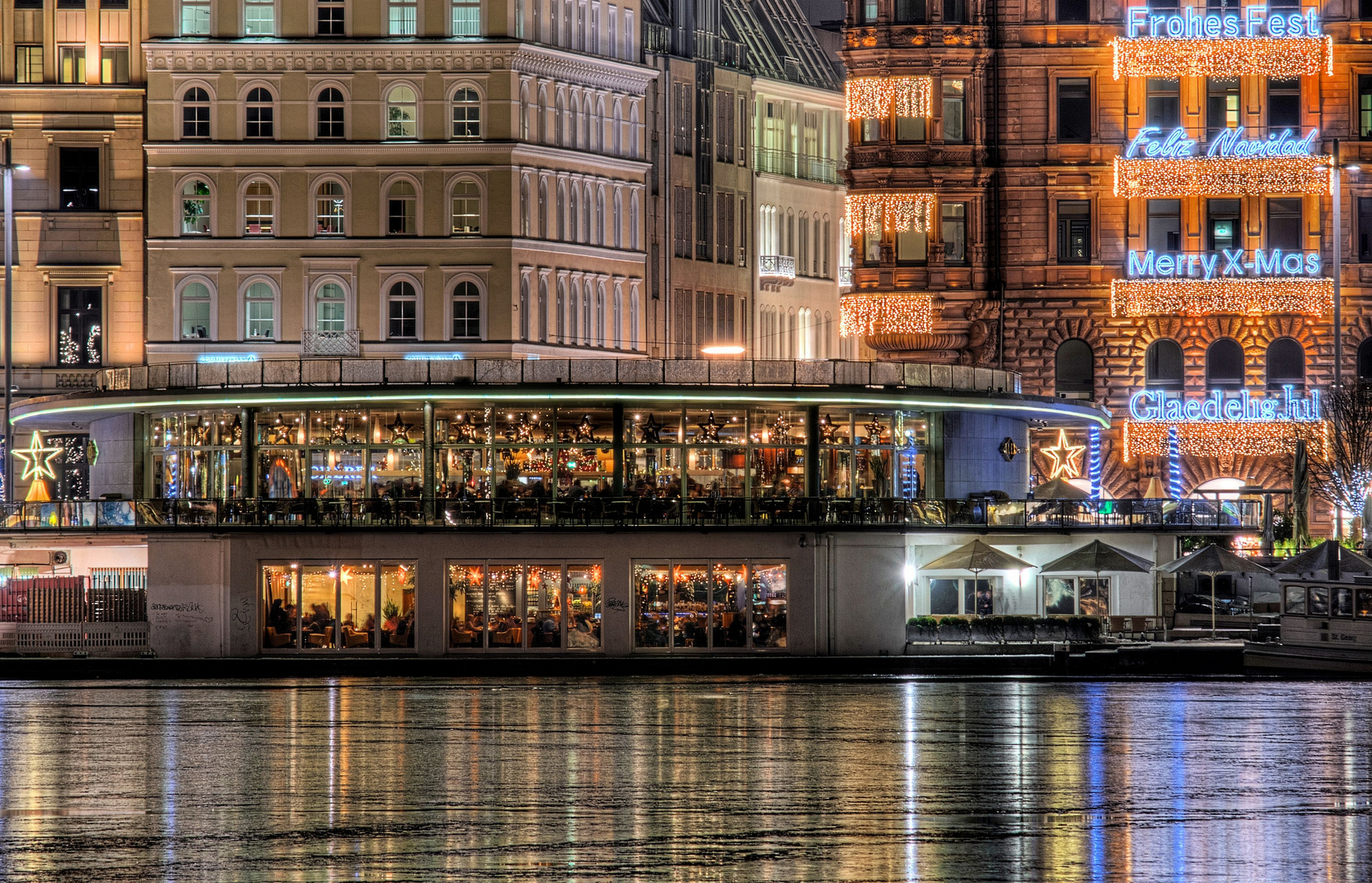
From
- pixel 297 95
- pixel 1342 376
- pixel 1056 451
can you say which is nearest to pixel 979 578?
pixel 1056 451

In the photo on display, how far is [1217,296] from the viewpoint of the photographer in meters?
90.9

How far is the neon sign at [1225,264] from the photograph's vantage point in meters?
91.1

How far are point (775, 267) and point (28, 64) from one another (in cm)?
3953

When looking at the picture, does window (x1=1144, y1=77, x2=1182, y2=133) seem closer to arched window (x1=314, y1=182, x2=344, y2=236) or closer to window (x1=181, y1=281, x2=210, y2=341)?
arched window (x1=314, y1=182, x2=344, y2=236)

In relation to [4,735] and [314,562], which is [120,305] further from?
[4,735]

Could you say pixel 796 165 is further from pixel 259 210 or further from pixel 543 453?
pixel 543 453

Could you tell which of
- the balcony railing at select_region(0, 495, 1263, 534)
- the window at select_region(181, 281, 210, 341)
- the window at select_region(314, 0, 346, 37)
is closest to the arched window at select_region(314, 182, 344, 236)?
the window at select_region(181, 281, 210, 341)

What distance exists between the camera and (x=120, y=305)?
96.4 metres

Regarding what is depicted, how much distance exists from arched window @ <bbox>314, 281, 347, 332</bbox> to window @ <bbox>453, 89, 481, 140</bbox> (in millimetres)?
8179

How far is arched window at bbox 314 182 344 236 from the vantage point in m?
94.9

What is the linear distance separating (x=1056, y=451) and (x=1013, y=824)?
5223 centimetres

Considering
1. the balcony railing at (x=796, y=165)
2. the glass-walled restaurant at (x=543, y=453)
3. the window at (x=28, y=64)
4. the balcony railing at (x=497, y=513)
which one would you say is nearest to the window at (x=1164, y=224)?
the glass-walled restaurant at (x=543, y=453)

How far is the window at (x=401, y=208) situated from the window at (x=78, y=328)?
13.1 meters

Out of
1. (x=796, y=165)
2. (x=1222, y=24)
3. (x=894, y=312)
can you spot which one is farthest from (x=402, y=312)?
(x=1222, y=24)
